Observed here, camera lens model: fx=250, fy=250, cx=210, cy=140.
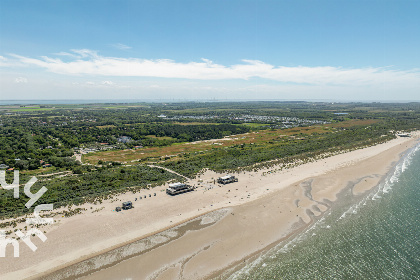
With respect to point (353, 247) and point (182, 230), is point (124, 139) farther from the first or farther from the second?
point (353, 247)

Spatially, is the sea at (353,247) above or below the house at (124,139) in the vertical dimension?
below

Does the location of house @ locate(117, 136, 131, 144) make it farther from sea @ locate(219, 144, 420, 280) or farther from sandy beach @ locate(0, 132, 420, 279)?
sea @ locate(219, 144, 420, 280)

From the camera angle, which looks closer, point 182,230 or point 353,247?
point 353,247

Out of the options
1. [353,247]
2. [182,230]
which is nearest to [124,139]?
[182,230]

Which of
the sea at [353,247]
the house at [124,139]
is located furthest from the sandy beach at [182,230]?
the house at [124,139]

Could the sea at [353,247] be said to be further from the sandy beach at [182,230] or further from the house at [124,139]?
the house at [124,139]

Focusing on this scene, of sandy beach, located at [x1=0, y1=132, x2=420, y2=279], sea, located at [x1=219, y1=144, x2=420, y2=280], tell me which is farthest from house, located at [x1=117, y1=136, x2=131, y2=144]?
sea, located at [x1=219, y1=144, x2=420, y2=280]
